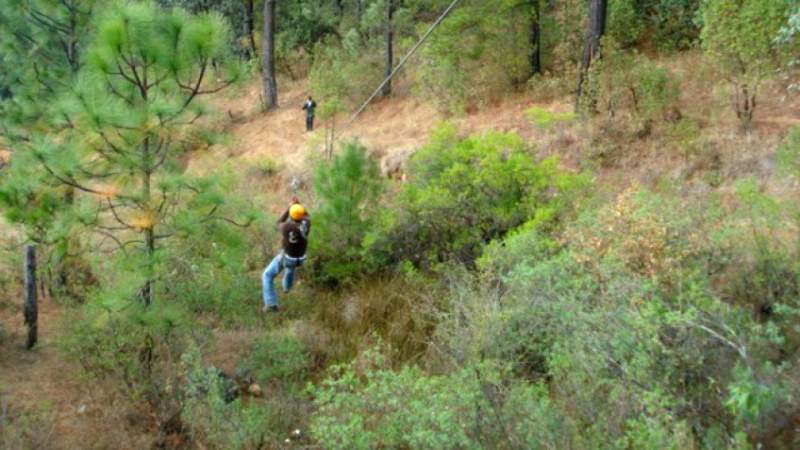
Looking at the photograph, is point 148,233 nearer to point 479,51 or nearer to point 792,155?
point 792,155

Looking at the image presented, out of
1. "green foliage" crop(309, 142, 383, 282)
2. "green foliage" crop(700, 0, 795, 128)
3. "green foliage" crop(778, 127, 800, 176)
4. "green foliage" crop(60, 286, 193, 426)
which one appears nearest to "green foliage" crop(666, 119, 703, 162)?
"green foliage" crop(700, 0, 795, 128)

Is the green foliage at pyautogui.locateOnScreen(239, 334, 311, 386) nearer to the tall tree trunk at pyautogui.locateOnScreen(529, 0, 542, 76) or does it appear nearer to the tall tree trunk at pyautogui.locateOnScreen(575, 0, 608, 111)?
the tall tree trunk at pyautogui.locateOnScreen(575, 0, 608, 111)

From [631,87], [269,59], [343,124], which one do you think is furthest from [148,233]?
[269,59]

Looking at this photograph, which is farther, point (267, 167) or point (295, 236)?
point (267, 167)

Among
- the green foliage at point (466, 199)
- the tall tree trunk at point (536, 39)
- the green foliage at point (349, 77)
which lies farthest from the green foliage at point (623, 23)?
the green foliage at point (349, 77)

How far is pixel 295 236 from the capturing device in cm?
948

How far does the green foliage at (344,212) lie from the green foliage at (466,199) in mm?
370

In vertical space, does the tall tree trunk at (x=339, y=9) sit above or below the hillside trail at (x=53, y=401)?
above

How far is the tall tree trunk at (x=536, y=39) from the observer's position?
16859mm

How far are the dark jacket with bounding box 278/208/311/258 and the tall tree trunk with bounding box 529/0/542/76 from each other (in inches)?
388

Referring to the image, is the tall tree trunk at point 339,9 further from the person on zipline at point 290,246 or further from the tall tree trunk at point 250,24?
the person on zipline at point 290,246

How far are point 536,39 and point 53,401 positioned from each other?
13519 millimetres

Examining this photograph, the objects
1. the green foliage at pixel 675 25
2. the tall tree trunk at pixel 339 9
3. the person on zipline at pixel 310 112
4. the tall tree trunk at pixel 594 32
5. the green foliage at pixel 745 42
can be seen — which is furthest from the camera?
the tall tree trunk at pixel 339 9

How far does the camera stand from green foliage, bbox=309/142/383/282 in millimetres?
10609
